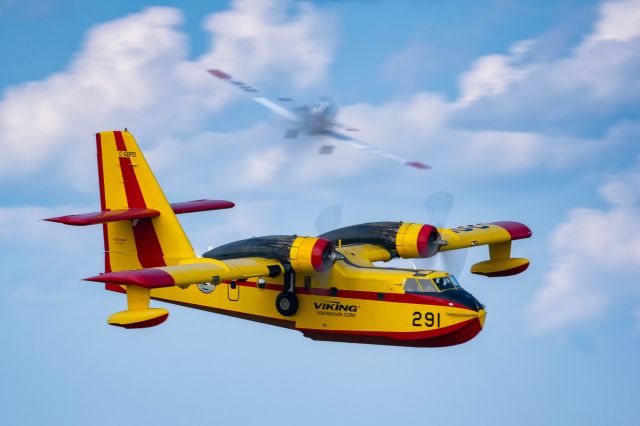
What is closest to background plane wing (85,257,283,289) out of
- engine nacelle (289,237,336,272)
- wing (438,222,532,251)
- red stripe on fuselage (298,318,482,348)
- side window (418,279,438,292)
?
engine nacelle (289,237,336,272)

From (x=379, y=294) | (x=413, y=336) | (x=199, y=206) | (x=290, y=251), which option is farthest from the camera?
(x=199, y=206)

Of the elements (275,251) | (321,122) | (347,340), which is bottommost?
(347,340)

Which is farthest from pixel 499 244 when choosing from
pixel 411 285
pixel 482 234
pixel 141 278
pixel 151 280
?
pixel 141 278

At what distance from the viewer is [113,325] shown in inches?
1261

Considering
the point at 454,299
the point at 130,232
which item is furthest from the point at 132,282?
the point at 454,299

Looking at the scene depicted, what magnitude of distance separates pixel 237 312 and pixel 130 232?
4.18 meters

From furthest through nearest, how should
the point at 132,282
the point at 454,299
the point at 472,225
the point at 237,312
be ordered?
the point at 472,225 → the point at 237,312 → the point at 454,299 → the point at 132,282

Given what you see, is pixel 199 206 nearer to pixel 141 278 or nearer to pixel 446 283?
pixel 141 278

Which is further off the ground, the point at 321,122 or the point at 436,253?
the point at 321,122

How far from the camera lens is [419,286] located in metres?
34.2

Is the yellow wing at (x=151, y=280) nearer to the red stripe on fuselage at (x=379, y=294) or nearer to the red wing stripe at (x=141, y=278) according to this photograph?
the red wing stripe at (x=141, y=278)

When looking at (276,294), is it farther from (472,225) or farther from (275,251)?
(472,225)

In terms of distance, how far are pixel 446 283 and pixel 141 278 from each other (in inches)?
329

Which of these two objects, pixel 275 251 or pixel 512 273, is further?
pixel 512 273
